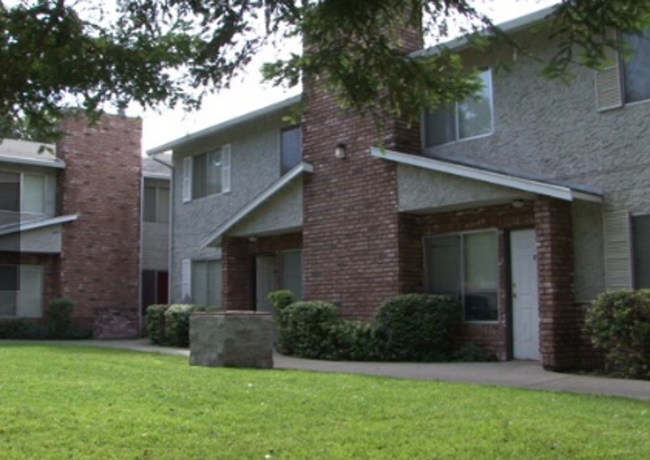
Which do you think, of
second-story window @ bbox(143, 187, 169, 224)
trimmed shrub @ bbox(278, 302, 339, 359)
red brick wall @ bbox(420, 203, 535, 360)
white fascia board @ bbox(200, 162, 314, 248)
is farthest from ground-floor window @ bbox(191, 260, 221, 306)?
red brick wall @ bbox(420, 203, 535, 360)

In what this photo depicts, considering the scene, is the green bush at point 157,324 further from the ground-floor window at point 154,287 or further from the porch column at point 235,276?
the ground-floor window at point 154,287

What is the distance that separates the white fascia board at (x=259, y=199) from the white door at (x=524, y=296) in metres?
4.73

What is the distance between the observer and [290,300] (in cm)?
1586

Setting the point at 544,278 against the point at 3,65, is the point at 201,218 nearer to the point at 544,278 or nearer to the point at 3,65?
the point at 544,278

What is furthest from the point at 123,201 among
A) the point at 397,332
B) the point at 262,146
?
the point at 397,332

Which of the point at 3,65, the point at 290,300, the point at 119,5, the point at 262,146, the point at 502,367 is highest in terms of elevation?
the point at 262,146

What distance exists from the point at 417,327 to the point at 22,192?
607 inches

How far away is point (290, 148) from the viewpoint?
1828 centimetres

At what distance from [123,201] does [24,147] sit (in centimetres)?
355

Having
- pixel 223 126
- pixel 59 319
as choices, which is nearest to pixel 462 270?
pixel 223 126

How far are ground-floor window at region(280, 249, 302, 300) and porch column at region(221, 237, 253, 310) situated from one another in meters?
0.90

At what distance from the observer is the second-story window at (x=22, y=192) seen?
2391cm

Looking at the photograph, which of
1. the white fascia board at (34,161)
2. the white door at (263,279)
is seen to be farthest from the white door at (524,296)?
the white fascia board at (34,161)

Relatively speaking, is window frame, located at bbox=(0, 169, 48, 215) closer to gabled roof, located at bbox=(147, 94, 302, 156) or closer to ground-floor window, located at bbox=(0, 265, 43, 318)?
ground-floor window, located at bbox=(0, 265, 43, 318)
